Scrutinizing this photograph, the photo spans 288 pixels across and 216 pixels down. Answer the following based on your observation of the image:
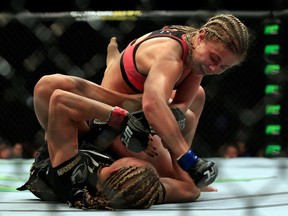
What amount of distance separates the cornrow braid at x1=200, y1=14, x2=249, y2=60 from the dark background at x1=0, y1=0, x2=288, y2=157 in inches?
43.0

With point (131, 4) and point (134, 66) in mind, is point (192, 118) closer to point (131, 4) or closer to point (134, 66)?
point (134, 66)

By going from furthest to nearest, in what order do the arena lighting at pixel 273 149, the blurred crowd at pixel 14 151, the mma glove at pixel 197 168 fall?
the blurred crowd at pixel 14 151 < the arena lighting at pixel 273 149 < the mma glove at pixel 197 168

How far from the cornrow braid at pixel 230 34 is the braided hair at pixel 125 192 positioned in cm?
33

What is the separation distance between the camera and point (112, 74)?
150cm

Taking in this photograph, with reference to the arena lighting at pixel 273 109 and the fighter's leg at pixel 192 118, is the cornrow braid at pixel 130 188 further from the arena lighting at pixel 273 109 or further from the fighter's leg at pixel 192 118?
the arena lighting at pixel 273 109

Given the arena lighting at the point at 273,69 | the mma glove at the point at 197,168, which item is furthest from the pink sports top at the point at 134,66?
the arena lighting at the point at 273,69

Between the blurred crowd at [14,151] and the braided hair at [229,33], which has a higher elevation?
the braided hair at [229,33]

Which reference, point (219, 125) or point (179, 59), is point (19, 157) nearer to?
point (219, 125)

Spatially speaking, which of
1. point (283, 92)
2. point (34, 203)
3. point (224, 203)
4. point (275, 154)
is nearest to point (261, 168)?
point (275, 154)

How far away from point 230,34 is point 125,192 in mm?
418

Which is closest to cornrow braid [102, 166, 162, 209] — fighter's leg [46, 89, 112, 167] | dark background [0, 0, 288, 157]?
fighter's leg [46, 89, 112, 167]

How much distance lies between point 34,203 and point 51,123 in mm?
212

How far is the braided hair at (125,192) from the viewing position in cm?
127

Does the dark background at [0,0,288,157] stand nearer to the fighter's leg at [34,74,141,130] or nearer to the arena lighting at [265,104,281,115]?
the arena lighting at [265,104,281,115]
